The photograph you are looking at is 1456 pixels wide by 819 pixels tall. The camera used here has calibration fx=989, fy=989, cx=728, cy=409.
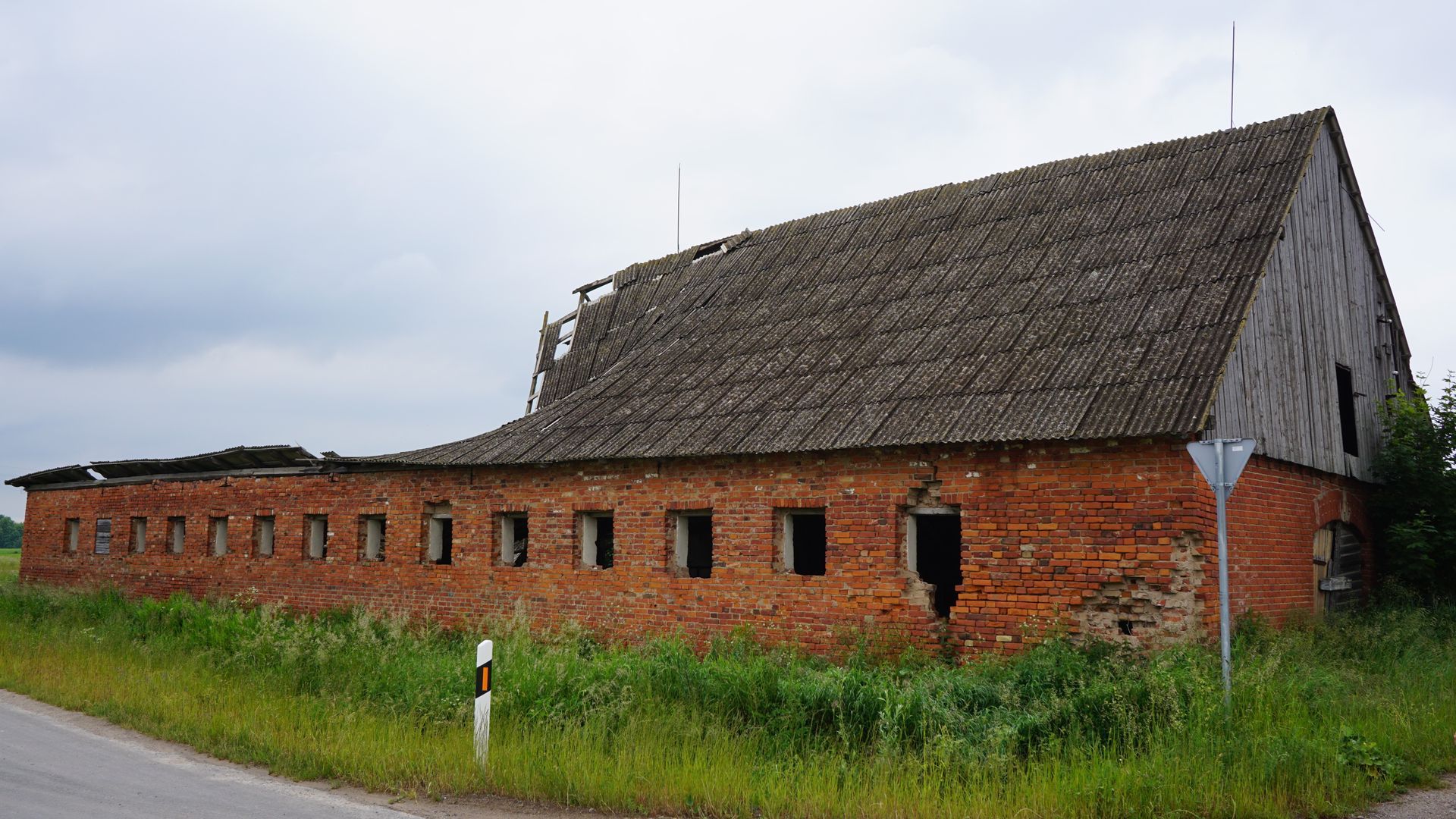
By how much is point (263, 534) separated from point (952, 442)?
13.8m

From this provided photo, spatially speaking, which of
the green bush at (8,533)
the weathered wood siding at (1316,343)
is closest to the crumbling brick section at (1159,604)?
the weathered wood siding at (1316,343)

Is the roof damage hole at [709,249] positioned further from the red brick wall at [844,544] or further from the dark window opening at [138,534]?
the dark window opening at [138,534]

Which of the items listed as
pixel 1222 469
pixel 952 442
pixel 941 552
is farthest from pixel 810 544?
pixel 1222 469

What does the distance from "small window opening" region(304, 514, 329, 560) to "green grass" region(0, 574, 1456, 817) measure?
649 centimetres

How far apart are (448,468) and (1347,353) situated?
1263cm

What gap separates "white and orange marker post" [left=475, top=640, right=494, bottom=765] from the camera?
686 centimetres

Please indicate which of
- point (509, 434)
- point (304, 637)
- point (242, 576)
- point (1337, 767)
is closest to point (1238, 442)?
point (1337, 767)

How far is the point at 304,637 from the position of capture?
1050 cm

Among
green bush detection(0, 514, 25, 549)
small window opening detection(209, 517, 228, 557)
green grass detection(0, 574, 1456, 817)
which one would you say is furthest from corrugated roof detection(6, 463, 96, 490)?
green bush detection(0, 514, 25, 549)

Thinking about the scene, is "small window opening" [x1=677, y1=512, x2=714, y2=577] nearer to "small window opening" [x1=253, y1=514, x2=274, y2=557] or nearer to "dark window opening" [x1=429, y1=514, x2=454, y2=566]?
"dark window opening" [x1=429, y1=514, x2=454, y2=566]

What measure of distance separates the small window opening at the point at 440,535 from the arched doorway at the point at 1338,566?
11.6 m

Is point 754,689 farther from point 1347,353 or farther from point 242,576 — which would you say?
point 242,576

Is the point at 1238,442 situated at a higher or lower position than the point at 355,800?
higher

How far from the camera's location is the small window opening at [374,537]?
16.2 m
